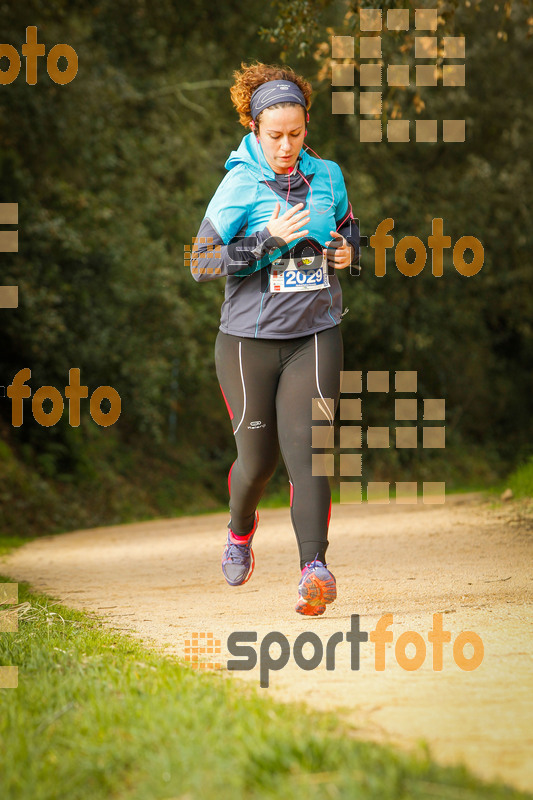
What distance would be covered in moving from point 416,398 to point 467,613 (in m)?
21.0

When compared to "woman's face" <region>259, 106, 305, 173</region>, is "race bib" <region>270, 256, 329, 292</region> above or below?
below

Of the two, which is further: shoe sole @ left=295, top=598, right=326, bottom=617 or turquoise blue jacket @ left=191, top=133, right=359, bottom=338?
turquoise blue jacket @ left=191, top=133, right=359, bottom=338

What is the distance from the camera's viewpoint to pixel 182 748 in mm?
2430

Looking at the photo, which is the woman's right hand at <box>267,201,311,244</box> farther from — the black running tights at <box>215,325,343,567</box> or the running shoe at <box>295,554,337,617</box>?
the running shoe at <box>295,554,337,617</box>

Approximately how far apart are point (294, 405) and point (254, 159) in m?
1.22

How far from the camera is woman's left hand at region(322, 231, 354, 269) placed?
434 cm

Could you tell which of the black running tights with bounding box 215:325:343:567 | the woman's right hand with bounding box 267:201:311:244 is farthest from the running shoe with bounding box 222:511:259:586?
the woman's right hand with bounding box 267:201:311:244

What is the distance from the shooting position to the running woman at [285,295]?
14.1ft

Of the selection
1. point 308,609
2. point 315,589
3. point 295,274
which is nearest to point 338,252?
point 295,274

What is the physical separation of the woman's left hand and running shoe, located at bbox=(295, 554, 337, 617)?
142 cm

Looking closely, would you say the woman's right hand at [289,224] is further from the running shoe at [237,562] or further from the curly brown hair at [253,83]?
the running shoe at [237,562]

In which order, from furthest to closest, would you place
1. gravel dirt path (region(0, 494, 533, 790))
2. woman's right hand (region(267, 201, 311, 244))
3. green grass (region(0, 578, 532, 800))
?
1. woman's right hand (region(267, 201, 311, 244))
2. gravel dirt path (region(0, 494, 533, 790))
3. green grass (region(0, 578, 532, 800))

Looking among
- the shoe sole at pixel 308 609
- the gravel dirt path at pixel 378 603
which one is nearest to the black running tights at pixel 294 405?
the shoe sole at pixel 308 609

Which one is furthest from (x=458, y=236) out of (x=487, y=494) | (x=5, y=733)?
(x=5, y=733)
